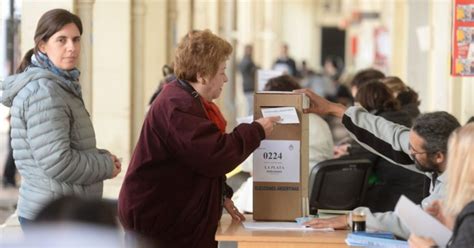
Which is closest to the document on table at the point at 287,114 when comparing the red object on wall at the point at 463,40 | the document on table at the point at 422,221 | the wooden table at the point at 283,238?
the wooden table at the point at 283,238

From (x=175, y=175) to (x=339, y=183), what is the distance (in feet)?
9.78

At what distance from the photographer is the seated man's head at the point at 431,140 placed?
4695mm

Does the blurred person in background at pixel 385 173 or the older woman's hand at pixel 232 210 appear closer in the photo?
the older woman's hand at pixel 232 210

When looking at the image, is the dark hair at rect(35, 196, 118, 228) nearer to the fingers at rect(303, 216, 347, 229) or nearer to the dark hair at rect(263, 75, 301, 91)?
the fingers at rect(303, 216, 347, 229)

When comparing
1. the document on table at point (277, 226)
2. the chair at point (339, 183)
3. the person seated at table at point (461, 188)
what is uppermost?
the person seated at table at point (461, 188)

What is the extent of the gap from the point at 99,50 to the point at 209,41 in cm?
690

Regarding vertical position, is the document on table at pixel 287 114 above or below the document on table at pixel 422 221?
above

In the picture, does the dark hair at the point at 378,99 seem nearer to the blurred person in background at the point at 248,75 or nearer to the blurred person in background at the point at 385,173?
the blurred person in background at the point at 385,173

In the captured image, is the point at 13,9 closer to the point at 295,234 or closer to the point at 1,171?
the point at 295,234

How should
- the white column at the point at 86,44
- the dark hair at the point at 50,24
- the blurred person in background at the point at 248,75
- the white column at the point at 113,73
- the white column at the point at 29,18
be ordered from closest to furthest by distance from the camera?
1. the dark hair at the point at 50,24
2. the white column at the point at 29,18
3. the white column at the point at 86,44
4. the white column at the point at 113,73
5. the blurred person in background at the point at 248,75

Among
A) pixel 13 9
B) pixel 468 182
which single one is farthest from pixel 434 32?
pixel 468 182

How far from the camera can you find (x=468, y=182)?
12.7 feet

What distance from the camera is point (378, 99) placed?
7777mm

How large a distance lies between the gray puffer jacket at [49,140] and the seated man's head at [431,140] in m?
1.34
